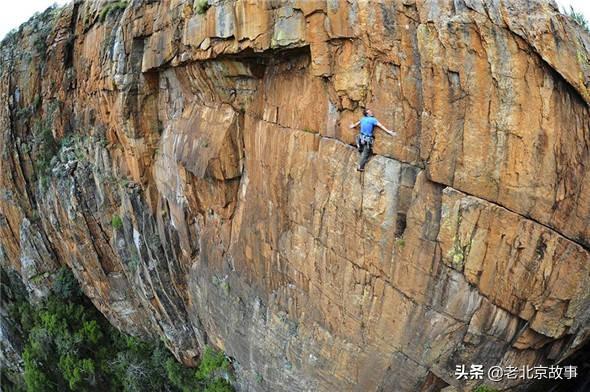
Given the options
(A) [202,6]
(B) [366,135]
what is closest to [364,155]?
(B) [366,135]

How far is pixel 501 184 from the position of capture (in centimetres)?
862

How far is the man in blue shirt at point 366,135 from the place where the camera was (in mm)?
9328

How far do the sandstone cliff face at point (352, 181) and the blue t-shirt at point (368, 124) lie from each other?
0.95 ft

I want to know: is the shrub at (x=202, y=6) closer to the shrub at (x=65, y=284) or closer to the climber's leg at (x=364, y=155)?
the climber's leg at (x=364, y=155)

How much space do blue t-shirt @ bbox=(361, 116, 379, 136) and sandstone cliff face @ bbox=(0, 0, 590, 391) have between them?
0.95 ft

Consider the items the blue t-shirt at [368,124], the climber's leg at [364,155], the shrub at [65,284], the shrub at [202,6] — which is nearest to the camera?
the blue t-shirt at [368,124]

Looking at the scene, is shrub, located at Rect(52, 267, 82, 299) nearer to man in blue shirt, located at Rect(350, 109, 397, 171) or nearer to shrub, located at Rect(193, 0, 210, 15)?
shrub, located at Rect(193, 0, 210, 15)

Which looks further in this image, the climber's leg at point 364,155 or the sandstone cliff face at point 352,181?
the climber's leg at point 364,155

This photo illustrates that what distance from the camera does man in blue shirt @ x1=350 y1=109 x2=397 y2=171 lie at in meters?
9.33

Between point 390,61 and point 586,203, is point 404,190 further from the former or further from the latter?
point 586,203

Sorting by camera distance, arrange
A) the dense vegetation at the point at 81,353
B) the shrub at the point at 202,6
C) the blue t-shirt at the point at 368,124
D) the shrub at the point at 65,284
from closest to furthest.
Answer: the blue t-shirt at the point at 368,124, the shrub at the point at 202,6, the dense vegetation at the point at 81,353, the shrub at the point at 65,284

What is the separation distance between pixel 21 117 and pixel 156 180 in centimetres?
1060

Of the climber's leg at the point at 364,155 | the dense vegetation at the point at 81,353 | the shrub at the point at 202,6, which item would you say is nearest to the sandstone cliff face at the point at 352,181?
the climber's leg at the point at 364,155

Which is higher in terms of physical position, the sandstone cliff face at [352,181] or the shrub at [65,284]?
the sandstone cliff face at [352,181]
